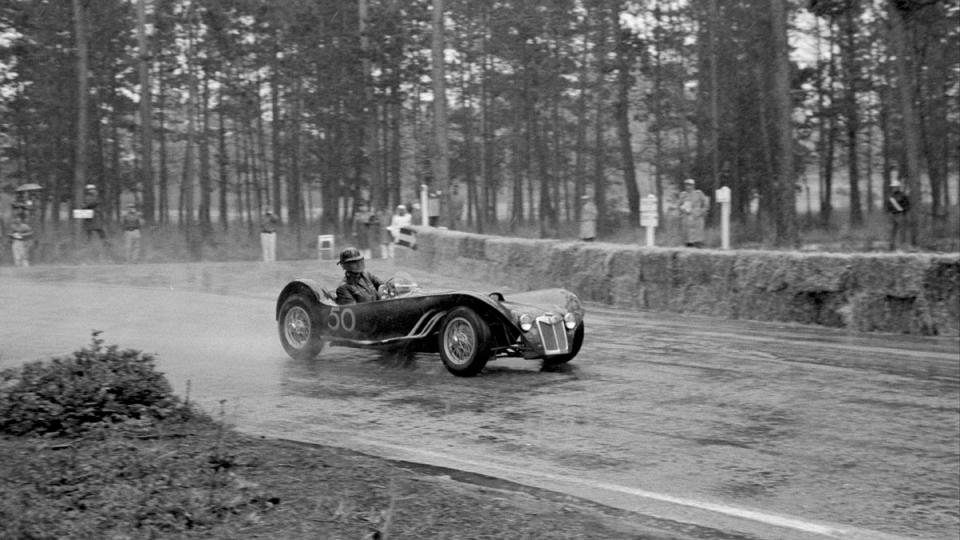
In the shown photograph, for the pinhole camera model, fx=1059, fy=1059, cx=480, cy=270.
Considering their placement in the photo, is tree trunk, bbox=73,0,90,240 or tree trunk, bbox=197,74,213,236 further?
tree trunk, bbox=197,74,213,236

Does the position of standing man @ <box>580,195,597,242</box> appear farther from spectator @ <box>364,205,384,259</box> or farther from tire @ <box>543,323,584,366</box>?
tire @ <box>543,323,584,366</box>

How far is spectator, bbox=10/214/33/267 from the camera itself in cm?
2666

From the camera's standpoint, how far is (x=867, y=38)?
48156 millimetres

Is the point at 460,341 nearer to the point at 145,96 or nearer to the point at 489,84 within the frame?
the point at 145,96

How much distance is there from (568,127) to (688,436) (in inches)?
2141

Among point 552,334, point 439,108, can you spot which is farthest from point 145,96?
point 552,334

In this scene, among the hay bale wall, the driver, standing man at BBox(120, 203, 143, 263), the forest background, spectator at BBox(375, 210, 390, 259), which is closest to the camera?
the driver

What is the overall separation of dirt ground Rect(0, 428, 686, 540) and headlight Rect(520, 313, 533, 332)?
3555 millimetres

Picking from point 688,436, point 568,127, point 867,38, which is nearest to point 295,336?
point 688,436

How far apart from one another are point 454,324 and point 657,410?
2349 mm

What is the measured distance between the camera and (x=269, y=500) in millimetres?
5242

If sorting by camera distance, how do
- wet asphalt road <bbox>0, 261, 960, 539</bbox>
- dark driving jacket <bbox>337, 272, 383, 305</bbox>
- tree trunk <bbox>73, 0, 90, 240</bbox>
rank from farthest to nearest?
tree trunk <bbox>73, 0, 90, 240</bbox> < dark driving jacket <bbox>337, 272, 383, 305</bbox> < wet asphalt road <bbox>0, 261, 960, 539</bbox>

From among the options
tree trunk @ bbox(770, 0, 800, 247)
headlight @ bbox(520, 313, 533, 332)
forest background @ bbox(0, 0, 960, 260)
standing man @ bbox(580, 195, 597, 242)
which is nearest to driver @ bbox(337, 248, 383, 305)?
headlight @ bbox(520, 313, 533, 332)

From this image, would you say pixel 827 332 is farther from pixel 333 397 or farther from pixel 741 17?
pixel 741 17
